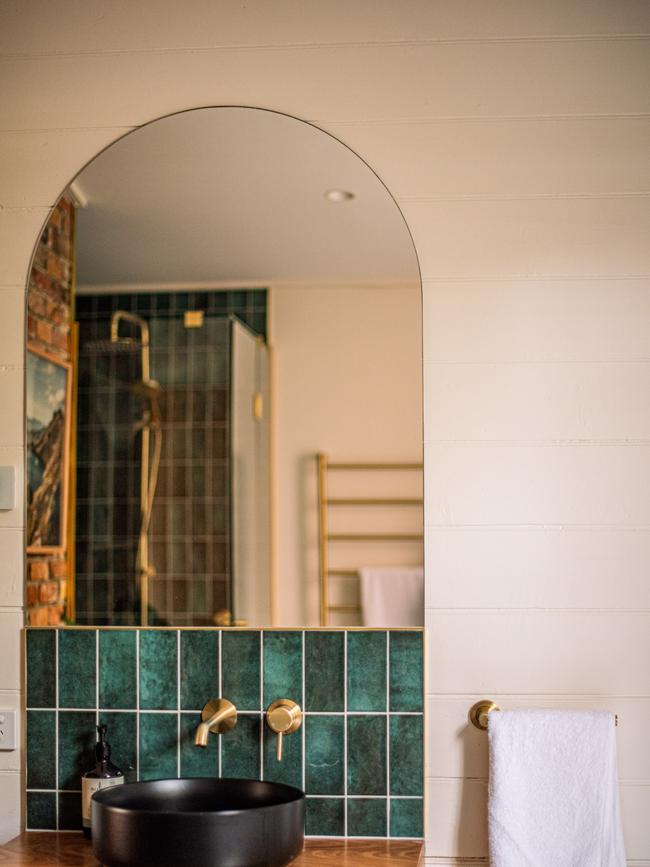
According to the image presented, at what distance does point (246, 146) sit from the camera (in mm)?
2229

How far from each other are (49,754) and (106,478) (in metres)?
0.58

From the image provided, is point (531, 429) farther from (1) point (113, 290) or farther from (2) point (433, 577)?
(1) point (113, 290)

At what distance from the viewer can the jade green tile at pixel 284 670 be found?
2.13 m

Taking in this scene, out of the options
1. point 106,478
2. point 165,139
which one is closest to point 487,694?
point 106,478

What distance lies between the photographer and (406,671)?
2.12 m

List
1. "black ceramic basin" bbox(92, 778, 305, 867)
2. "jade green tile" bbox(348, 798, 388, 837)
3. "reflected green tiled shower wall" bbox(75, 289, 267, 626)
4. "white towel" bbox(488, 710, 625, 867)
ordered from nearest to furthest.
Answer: "black ceramic basin" bbox(92, 778, 305, 867)
"white towel" bbox(488, 710, 625, 867)
"jade green tile" bbox(348, 798, 388, 837)
"reflected green tiled shower wall" bbox(75, 289, 267, 626)

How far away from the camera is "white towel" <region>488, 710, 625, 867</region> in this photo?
Result: 1990 millimetres

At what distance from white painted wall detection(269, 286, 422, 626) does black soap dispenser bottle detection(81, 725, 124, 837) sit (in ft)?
1.40

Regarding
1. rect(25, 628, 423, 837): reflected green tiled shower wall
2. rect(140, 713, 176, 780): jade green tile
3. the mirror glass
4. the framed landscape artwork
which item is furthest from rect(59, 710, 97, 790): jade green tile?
the framed landscape artwork

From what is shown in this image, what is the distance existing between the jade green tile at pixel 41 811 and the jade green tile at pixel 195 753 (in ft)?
0.93

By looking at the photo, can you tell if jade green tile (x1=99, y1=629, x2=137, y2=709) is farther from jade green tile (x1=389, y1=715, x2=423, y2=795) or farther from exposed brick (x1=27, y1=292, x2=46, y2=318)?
exposed brick (x1=27, y1=292, x2=46, y2=318)

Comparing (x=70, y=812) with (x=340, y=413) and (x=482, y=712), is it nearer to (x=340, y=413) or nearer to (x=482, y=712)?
(x=482, y=712)

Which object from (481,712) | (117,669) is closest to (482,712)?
(481,712)

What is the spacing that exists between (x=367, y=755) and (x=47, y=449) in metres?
0.92
